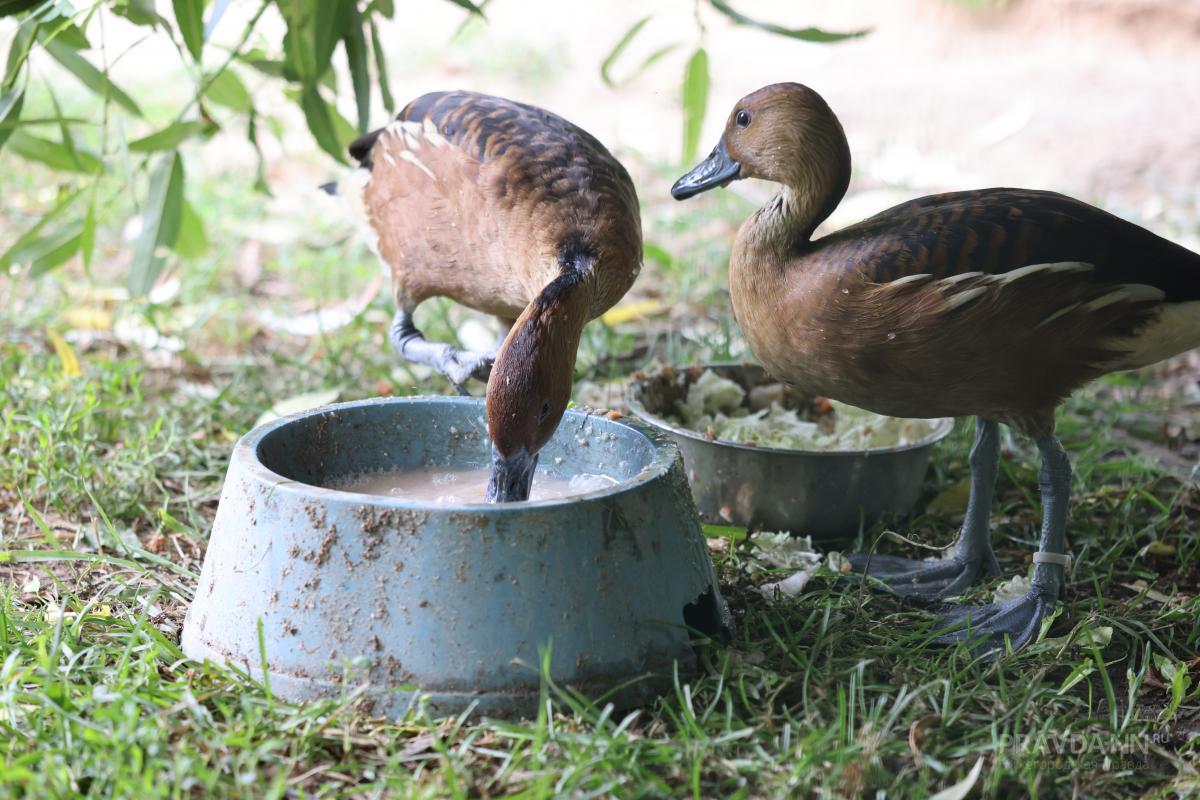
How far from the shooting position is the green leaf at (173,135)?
168 inches

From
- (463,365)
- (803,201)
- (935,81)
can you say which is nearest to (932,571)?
(803,201)

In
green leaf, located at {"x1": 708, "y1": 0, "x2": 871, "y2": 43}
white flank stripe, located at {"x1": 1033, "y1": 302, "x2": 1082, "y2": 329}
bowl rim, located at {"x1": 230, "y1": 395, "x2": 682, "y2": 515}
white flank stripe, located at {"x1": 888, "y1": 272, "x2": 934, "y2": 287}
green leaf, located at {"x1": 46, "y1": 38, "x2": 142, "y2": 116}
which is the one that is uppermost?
green leaf, located at {"x1": 708, "y1": 0, "x2": 871, "y2": 43}

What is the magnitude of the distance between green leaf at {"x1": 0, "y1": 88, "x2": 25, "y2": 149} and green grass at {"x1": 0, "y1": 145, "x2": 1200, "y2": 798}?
2.77 feet

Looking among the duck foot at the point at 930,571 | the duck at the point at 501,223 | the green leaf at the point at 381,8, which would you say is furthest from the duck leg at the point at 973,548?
the green leaf at the point at 381,8

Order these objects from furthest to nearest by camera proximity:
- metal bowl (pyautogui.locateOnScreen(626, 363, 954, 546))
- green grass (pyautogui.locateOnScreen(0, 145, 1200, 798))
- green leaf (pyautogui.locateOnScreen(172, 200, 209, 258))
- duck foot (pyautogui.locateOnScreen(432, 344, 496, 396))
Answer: green leaf (pyautogui.locateOnScreen(172, 200, 209, 258)), duck foot (pyautogui.locateOnScreen(432, 344, 496, 396)), metal bowl (pyautogui.locateOnScreen(626, 363, 954, 546)), green grass (pyautogui.locateOnScreen(0, 145, 1200, 798))

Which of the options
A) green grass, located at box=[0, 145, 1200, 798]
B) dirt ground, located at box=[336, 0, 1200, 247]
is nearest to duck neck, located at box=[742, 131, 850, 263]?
green grass, located at box=[0, 145, 1200, 798]

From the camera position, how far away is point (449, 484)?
3.31 m

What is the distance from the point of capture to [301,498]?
8.30ft

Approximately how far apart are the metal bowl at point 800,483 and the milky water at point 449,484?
46 centimetres

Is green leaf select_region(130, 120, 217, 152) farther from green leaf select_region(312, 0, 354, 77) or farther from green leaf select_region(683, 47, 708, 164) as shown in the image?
green leaf select_region(683, 47, 708, 164)

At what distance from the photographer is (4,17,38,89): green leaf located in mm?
3337

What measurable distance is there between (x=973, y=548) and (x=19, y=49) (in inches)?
120

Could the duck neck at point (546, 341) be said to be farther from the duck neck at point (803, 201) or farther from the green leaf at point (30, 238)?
the green leaf at point (30, 238)

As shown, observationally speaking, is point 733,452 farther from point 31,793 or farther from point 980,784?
point 31,793
